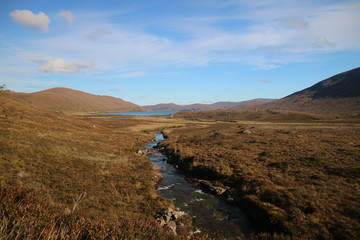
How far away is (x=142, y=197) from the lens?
63.0 feet

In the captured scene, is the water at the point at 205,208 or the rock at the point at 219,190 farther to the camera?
the rock at the point at 219,190

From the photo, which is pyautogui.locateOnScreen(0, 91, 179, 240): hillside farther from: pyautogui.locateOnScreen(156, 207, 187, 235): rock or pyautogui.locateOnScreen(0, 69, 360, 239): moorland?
pyautogui.locateOnScreen(156, 207, 187, 235): rock

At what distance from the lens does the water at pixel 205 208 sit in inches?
609

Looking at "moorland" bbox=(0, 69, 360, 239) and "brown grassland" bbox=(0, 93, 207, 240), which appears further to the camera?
"moorland" bbox=(0, 69, 360, 239)

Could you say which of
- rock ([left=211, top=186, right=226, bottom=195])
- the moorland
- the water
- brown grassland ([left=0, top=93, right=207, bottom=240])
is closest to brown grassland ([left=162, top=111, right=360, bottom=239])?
the moorland

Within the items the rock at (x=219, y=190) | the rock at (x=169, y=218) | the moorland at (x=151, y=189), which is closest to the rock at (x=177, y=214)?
the rock at (x=169, y=218)

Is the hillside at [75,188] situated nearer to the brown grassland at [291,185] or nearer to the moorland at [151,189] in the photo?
the moorland at [151,189]

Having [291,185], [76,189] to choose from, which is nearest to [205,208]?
[291,185]

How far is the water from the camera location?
15.5 metres

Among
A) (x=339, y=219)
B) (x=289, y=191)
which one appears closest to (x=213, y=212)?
(x=289, y=191)

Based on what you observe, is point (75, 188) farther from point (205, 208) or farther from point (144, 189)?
point (205, 208)

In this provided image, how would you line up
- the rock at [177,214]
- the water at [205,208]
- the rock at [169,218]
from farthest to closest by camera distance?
the rock at [177,214] → the water at [205,208] → the rock at [169,218]

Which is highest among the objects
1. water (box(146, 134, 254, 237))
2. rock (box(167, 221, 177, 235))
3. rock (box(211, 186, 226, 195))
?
rock (box(167, 221, 177, 235))

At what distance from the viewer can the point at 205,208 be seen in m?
18.7
